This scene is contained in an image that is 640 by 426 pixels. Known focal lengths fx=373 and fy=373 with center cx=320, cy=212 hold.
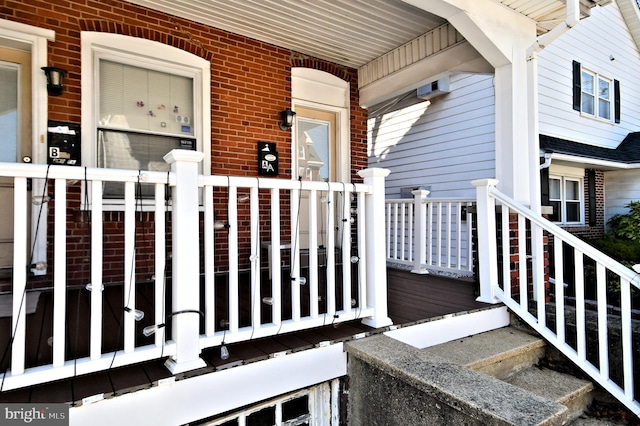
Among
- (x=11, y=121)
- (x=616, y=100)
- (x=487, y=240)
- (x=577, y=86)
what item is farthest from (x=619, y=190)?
(x=11, y=121)

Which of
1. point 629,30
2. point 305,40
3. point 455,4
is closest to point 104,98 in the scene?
point 305,40

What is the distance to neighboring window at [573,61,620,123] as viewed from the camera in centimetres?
781

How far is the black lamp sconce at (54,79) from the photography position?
9.81 ft

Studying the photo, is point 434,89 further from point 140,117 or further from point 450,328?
point 450,328

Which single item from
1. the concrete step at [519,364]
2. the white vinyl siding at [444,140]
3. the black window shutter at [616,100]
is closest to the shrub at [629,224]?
the black window shutter at [616,100]

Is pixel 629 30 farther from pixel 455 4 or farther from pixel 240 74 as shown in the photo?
pixel 240 74

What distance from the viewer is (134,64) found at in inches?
136

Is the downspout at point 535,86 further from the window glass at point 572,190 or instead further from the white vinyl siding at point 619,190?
the white vinyl siding at point 619,190

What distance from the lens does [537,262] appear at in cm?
275

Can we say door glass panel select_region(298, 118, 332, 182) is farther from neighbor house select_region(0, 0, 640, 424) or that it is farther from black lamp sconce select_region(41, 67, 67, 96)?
black lamp sconce select_region(41, 67, 67, 96)

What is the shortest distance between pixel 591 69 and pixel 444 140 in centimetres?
448

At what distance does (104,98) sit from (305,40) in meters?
2.11

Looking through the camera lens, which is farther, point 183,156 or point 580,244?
point 580,244

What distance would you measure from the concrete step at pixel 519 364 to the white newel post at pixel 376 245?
14.1 inches
